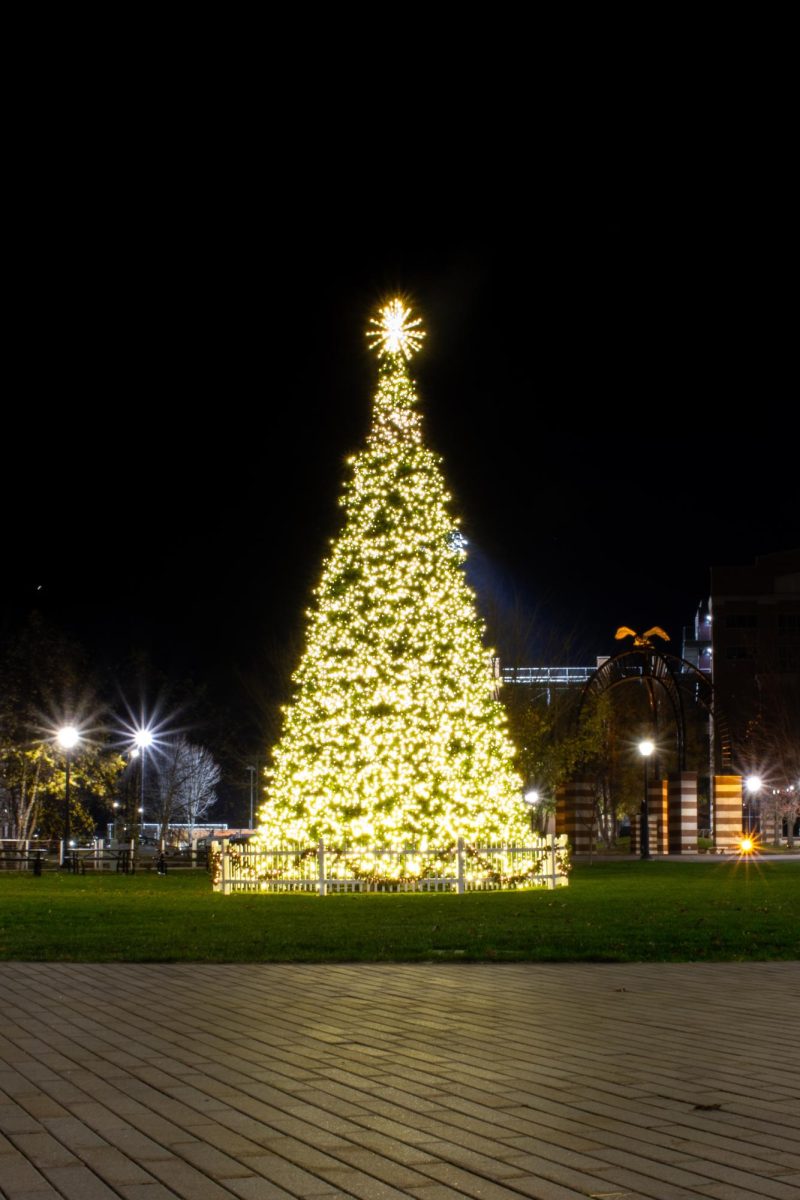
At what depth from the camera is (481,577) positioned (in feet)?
220

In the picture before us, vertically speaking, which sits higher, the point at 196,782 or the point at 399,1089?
the point at 196,782

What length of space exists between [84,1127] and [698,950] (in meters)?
9.57

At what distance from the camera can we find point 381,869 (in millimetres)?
27594

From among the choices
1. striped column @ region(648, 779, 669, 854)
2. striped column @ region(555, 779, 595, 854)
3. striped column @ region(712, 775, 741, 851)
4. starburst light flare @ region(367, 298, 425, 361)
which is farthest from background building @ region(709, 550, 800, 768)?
starburst light flare @ region(367, 298, 425, 361)

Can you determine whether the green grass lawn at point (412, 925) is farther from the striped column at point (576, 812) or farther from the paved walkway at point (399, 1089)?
the striped column at point (576, 812)

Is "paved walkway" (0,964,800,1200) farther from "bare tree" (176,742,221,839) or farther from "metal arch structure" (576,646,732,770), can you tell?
"bare tree" (176,742,221,839)

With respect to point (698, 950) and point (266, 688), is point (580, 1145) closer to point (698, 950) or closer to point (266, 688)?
point (698, 950)

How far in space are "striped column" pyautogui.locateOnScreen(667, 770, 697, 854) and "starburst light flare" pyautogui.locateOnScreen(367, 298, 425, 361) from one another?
979 inches

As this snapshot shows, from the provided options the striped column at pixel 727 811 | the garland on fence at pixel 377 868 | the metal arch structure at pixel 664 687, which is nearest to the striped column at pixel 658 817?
the striped column at pixel 727 811

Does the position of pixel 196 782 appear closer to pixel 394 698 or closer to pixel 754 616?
pixel 754 616

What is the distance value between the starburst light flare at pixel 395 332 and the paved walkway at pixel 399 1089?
70.5 ft

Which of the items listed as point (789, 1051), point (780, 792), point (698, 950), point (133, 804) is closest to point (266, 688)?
point (133, 804)

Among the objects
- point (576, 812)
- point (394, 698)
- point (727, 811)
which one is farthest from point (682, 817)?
point (394, 698)

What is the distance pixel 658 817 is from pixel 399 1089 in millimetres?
54710
